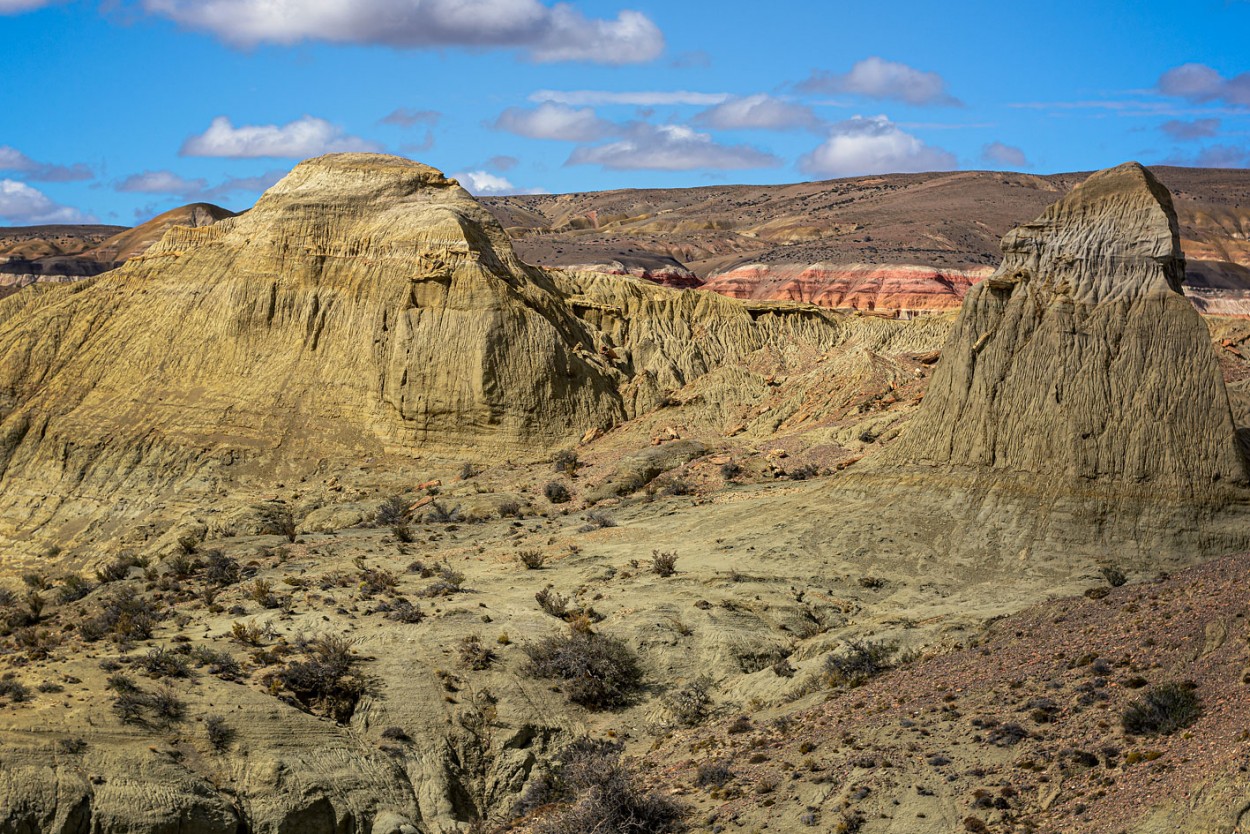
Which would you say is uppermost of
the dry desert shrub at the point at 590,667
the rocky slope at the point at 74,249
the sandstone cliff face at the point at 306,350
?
the rocky slope at the point at 74,249

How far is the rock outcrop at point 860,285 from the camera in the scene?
92.5 m

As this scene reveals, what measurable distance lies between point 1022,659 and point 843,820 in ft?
15.1

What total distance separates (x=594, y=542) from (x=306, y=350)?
716 inches

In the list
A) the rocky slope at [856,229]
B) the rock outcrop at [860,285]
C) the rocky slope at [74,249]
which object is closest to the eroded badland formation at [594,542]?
the rock outcrop at [860,285]

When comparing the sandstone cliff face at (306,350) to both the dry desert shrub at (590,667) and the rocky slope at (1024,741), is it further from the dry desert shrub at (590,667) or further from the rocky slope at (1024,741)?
the rocky slope at (1024,741)

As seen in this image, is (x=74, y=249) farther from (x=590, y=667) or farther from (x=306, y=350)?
(x=590, y=667)

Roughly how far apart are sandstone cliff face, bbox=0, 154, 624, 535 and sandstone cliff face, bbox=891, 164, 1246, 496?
1738 centimetres

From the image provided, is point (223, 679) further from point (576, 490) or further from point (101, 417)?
point (101, 417)

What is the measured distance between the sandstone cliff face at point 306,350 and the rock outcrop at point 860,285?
46656 mm

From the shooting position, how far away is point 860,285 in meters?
95.2

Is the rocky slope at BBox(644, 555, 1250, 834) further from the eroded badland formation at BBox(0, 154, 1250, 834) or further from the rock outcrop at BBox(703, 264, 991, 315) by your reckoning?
the rock outcrop at BBox(703, 264, 991, 315)

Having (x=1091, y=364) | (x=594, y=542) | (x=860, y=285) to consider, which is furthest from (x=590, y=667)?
(x=860, y=285)

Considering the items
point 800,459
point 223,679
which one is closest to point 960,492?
point 800,459

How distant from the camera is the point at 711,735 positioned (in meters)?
19.8
